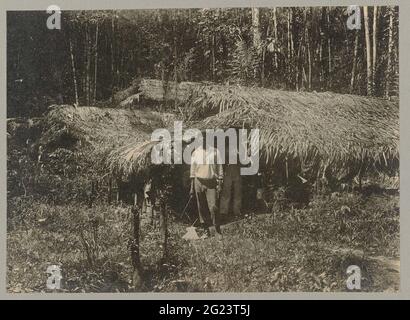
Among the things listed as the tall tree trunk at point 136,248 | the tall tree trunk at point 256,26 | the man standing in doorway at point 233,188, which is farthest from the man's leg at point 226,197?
the tall tree trunk at point 256,26

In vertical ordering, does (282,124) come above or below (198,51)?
below

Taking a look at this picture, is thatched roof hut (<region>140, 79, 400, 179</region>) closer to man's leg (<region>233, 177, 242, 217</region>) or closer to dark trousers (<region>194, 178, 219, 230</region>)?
man's leg (<region>233, 177, 242, 217</region>)

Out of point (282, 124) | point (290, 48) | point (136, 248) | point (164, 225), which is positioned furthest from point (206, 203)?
point (290, 48)

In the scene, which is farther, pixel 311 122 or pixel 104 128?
pixel 104 128

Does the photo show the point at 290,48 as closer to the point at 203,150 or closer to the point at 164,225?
the point at 203,150

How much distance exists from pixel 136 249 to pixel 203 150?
117 cm

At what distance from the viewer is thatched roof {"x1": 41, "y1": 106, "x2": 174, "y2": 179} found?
17.8ft

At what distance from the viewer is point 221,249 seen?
17.5 feet

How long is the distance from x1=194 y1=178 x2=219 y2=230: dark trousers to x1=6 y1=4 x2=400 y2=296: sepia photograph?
0.01 m

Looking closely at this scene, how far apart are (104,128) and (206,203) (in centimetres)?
126

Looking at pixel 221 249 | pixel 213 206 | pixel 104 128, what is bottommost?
pixel 221 249

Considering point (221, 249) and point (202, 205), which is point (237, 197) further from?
point (221, 249)

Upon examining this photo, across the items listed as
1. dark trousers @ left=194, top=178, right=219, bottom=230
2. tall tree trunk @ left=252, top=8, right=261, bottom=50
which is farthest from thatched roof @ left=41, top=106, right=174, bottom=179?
tall tree trunk @ left=252, top=8, right=261, bottom=50
